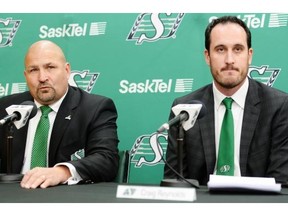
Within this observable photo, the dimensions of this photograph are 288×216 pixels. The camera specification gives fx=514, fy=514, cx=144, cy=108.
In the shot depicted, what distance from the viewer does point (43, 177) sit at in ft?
7.48

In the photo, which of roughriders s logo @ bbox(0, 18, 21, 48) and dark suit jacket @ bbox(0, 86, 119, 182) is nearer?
dark suit jacket @ bbox(0, 86, 119, 182)

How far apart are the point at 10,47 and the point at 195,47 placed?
142cm

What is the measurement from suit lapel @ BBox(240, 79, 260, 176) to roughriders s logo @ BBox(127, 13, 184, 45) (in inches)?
40.6

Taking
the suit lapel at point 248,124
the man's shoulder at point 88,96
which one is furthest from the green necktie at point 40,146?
the suit lapel at point 248,124

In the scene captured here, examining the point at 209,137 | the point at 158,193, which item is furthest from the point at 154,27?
the point at 158,193

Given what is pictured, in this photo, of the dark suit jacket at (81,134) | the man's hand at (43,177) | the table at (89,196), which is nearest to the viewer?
the table at (89,196)

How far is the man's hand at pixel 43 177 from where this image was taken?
224 centimetres

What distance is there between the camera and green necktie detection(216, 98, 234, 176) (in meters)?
2.75

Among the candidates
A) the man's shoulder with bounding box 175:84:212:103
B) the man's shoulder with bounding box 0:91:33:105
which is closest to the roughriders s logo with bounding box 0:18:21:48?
the man's shoulder with bounding box 0:91:33:105

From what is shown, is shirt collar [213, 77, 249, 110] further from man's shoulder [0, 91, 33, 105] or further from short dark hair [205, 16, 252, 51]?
man's shoulder [0, 91, 33, 105]

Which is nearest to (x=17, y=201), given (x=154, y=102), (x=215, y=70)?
(x=215, y=70)

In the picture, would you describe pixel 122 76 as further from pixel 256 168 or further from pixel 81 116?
pixel 256 168

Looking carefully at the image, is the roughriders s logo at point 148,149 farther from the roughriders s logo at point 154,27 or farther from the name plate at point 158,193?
the name plate at point 158,193

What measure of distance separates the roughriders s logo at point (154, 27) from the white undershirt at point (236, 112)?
869 mm
